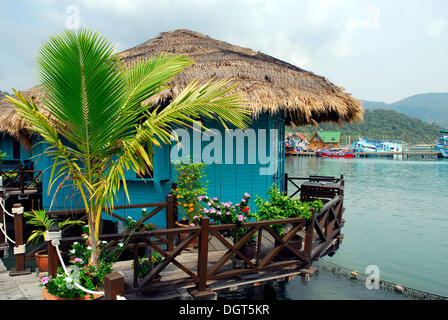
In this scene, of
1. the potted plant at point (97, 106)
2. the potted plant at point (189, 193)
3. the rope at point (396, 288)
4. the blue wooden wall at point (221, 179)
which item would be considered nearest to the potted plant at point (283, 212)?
the potted plant at point (189, 193)

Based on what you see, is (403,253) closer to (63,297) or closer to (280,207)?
(280,207)

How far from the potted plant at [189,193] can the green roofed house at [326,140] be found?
79447mm

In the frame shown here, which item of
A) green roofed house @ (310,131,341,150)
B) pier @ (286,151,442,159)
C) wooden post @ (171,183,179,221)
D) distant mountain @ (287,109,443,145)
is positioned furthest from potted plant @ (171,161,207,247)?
distant mountain @ (287,109,443,145)

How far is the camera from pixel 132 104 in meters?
3.63

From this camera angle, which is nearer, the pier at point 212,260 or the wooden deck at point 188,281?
the pier at point 212,260

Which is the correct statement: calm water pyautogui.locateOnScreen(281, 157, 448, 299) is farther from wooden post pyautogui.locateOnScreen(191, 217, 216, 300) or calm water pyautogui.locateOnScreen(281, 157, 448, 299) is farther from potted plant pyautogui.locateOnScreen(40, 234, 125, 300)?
potted plant pyautogui.locateOnScreen(40, 234, 125, 300)

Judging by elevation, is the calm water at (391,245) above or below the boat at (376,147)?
below

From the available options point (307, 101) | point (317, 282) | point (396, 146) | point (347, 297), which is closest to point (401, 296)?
point (347, 297)

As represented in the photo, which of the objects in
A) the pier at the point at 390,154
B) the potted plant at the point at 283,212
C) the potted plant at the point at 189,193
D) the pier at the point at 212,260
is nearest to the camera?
the pier at the point at 212,260

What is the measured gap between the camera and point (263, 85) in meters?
7.18

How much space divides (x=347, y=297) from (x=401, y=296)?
143 cm

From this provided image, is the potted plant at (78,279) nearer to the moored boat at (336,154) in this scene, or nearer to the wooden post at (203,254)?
the wooden post at (203,254)

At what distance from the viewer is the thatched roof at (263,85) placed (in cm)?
691

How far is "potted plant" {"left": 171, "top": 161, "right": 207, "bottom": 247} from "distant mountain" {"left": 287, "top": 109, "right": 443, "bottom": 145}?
92.7 m
